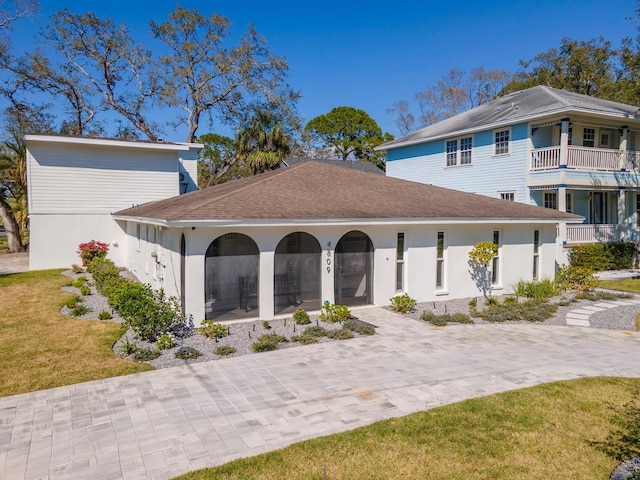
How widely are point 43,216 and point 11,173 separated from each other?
1267cm

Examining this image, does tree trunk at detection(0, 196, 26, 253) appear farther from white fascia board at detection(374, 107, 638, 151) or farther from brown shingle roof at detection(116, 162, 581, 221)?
white fascia board at detection(374, 107, 638, 151)

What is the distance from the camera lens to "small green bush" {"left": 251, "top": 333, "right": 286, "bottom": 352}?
846 centimetres

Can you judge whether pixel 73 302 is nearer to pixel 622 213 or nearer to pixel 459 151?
pixel 459 151

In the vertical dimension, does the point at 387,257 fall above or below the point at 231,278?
above

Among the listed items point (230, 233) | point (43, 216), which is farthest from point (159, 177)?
point (230, 233)

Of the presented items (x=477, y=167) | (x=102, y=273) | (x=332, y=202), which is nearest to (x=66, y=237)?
(x=102, y=273)

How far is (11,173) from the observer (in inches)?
1109

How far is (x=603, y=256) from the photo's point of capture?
1927 centimetres

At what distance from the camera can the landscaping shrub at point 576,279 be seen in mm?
14352

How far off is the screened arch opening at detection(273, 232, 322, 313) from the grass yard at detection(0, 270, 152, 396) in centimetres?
392

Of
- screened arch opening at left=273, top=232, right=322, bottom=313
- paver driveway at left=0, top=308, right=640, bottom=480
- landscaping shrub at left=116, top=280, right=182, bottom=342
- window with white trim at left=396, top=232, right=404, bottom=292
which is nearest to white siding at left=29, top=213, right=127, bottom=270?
landscaping shrub at left=116, top=280, right=182, bottom=342

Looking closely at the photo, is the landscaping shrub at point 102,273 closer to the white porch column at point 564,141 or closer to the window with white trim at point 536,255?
the window with white trim at point 536,255

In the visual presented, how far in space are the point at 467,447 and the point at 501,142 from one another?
19.3m

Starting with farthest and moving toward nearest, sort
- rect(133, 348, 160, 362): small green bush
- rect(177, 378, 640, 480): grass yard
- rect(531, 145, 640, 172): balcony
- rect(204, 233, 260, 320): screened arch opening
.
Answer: rect(531, 145, 640, 172): balcony → rect(204, 233, 260, 320): screened arch opening → rect(133, 348, 160, 362): small green bush → rect(177, 378, 640, 480): grass yard
